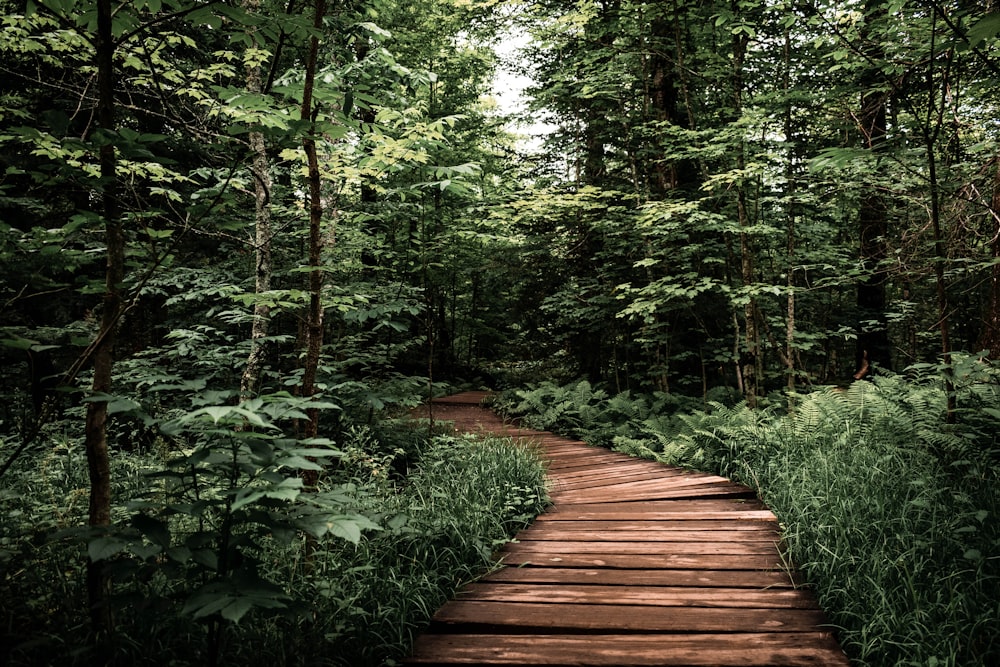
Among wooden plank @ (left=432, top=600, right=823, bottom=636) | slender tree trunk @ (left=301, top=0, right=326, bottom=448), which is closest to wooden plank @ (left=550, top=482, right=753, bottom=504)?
wooden plank @ (left=432, top=600, right=823, bottom=636)

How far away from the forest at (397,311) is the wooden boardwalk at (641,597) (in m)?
0.24

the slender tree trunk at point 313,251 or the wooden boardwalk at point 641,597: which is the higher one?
the slender tree trunk at point 313,251

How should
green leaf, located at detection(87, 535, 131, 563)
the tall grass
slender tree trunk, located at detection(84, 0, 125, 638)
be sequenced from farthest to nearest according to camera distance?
the tall grass, slender tree trunk, located at detection(84, 0, 125, 638), green leaf, located at detection(87, 535, 131, 563)

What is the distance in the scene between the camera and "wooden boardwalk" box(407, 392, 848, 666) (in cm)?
280

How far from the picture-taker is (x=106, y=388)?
2.45 m

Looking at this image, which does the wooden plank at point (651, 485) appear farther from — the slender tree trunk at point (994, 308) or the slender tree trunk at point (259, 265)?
the slender tree trunk at point (259, 265)

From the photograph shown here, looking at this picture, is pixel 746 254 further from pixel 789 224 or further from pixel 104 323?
pixel 104 323

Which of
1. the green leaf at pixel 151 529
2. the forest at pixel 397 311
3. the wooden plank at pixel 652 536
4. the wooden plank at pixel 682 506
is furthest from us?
the wooden plank at pixel 682 506

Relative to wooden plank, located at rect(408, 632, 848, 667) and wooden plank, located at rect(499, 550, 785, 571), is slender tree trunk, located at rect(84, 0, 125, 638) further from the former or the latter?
wooden plank, located at rect(499, 550, 785, 571)

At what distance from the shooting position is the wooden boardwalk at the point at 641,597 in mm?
2799

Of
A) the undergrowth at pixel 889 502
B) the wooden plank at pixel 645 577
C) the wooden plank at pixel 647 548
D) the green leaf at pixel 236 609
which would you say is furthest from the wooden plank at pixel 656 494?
the green leaf at pixel 236 609

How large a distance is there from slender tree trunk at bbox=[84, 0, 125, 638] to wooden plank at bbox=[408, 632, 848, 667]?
1.65 metres

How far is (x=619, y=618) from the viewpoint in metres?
3.10

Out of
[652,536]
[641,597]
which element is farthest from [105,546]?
[652,536]
